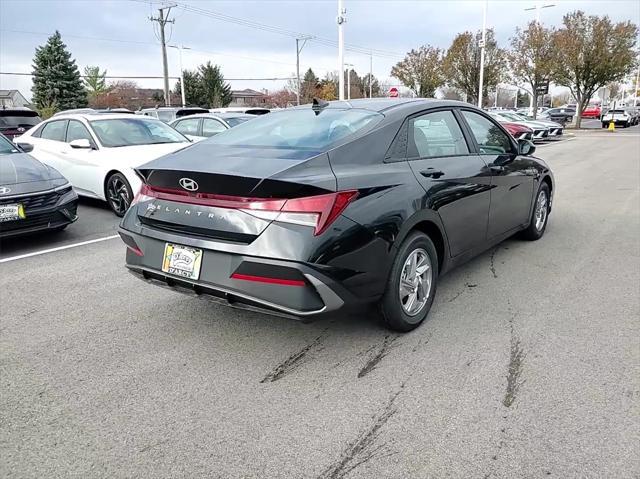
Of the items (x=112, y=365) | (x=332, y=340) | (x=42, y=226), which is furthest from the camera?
(x=42, y=226)

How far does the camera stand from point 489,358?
3172mm

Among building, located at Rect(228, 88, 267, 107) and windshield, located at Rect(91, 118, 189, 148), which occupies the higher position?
building, located at Rect(228, 88, 267, 107)

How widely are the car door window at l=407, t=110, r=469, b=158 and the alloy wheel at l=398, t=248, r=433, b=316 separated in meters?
0.72

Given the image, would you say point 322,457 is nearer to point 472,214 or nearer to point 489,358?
point 489,358

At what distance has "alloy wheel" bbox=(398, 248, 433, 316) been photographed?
3412mm

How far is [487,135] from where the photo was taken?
15.5 feet

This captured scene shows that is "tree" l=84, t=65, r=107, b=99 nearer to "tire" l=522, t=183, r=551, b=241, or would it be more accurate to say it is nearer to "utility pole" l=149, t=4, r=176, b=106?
"utility pole" l=149, t=4, r=176, b=106

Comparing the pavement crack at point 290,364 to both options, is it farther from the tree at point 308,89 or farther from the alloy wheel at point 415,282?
the tree at point 308,89

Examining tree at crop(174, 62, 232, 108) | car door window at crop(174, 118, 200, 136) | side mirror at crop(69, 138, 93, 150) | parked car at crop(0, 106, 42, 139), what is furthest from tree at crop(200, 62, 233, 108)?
side mirror at crop(69, 138, 93, 150)

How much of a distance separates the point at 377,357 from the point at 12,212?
437 cm

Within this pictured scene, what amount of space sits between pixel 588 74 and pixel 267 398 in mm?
37843


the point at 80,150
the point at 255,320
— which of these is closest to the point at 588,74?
the point at 80,150

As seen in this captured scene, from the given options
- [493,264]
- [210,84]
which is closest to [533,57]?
[493,264]

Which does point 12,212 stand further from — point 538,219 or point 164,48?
point 164,48
